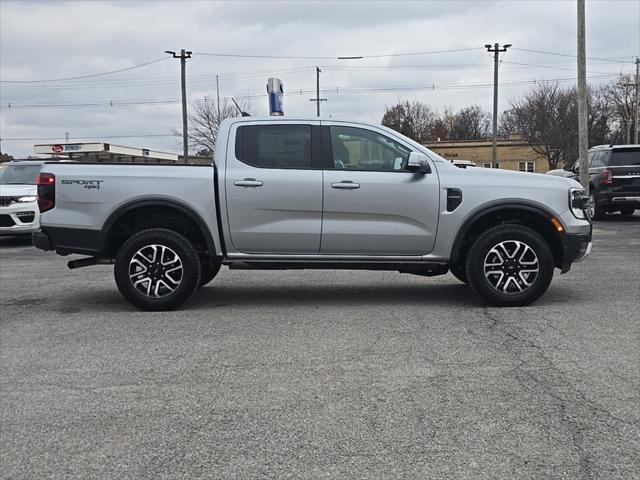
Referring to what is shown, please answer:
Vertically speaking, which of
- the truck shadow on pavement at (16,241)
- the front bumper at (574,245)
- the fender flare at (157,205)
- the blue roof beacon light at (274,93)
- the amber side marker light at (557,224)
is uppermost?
the blue roof beacon light at (274,93)

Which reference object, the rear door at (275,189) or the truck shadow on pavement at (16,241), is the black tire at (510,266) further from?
the truck shadow on pavement at (16,241)

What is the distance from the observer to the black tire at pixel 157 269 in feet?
20.9

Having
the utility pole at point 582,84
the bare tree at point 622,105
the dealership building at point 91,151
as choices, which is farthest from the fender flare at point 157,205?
the bare tree at point 622,105

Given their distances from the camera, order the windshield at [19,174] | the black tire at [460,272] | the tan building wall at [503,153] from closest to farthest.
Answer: the black tire at [460,272] → the windshield at [19,174] → the tan building wall at [503,153]

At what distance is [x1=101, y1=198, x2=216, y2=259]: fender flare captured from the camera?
6.39 m

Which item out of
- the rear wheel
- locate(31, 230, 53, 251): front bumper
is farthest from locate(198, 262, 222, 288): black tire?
the rear wheel

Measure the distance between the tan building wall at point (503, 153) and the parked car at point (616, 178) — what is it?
38.6 m

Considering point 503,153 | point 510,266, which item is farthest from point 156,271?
point 503,153

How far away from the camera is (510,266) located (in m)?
6.49

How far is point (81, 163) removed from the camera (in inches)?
259

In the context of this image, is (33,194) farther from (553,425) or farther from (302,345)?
(553,425)

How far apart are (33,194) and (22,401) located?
31.4ft

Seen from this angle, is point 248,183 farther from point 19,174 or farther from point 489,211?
point 19,174

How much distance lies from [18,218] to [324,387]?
10.4 m
